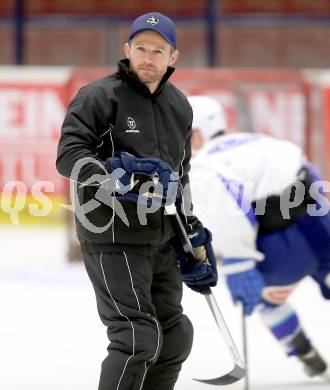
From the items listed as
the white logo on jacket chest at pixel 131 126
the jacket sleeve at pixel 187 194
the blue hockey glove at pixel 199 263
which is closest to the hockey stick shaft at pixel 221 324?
the blue hockey glove at pixel 199 263

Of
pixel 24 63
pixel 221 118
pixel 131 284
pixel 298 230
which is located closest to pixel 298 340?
pixel 298 230

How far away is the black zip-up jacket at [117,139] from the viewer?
2.71 m

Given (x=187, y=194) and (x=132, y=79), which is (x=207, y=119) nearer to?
(x=187, y=194)

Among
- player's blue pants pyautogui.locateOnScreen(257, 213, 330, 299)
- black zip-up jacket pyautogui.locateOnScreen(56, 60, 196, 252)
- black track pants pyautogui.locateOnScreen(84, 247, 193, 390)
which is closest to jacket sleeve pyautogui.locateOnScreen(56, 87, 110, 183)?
black zip-up jacket pyautogui.locateOnScreen(56, 60, 196, 252)

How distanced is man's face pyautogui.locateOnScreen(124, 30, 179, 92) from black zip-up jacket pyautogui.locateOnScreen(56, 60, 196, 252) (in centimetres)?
3

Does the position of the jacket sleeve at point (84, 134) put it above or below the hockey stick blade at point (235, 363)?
above

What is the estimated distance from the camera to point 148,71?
2799 mm

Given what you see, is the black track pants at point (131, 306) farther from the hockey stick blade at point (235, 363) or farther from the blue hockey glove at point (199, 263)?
the hockey stick blade at point (235, 363)

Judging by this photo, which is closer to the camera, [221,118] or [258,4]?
[221,118]

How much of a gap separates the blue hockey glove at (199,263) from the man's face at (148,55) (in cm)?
49

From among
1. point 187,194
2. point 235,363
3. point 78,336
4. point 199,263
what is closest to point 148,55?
point 187,194

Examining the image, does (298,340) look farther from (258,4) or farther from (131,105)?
(258,4)

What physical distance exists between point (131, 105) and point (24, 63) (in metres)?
9.26

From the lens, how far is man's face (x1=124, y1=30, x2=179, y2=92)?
9.16ft
